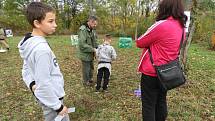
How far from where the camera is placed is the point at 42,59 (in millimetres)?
2154

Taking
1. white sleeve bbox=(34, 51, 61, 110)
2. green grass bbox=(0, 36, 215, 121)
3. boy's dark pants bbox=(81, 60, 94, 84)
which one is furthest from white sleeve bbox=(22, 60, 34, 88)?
boy's dark pants bbox=(81, 60, 94, 84)

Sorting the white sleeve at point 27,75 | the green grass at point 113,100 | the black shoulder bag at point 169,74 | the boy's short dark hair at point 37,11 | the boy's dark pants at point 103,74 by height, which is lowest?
the green grass at point 113,100

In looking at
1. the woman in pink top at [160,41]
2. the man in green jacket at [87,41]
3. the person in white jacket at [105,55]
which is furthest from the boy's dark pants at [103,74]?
the woman in pink top at [160,41]

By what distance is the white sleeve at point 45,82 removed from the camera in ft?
7.09

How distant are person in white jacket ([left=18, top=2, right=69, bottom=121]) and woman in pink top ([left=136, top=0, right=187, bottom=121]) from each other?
1165 millimetres

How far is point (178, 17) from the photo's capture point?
3029 mm

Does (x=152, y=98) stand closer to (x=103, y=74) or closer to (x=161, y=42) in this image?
(x=161, y=42)

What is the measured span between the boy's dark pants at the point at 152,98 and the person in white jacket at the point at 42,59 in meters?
1.23

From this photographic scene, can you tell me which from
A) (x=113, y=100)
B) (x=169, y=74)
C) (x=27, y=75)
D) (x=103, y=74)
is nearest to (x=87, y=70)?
(x=103, y=74)

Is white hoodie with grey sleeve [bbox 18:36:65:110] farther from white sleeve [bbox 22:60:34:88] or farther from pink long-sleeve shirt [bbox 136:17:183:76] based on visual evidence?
pink long-sleeve shirt [bbox 136:17:183:76]

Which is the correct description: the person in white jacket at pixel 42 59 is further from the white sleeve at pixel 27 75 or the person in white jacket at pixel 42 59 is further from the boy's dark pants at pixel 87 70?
the boy's dark pants at pixel 87 70

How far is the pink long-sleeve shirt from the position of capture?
9.87 ft

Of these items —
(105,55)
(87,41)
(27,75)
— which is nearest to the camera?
(27,75)

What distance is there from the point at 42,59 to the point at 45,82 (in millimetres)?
185
